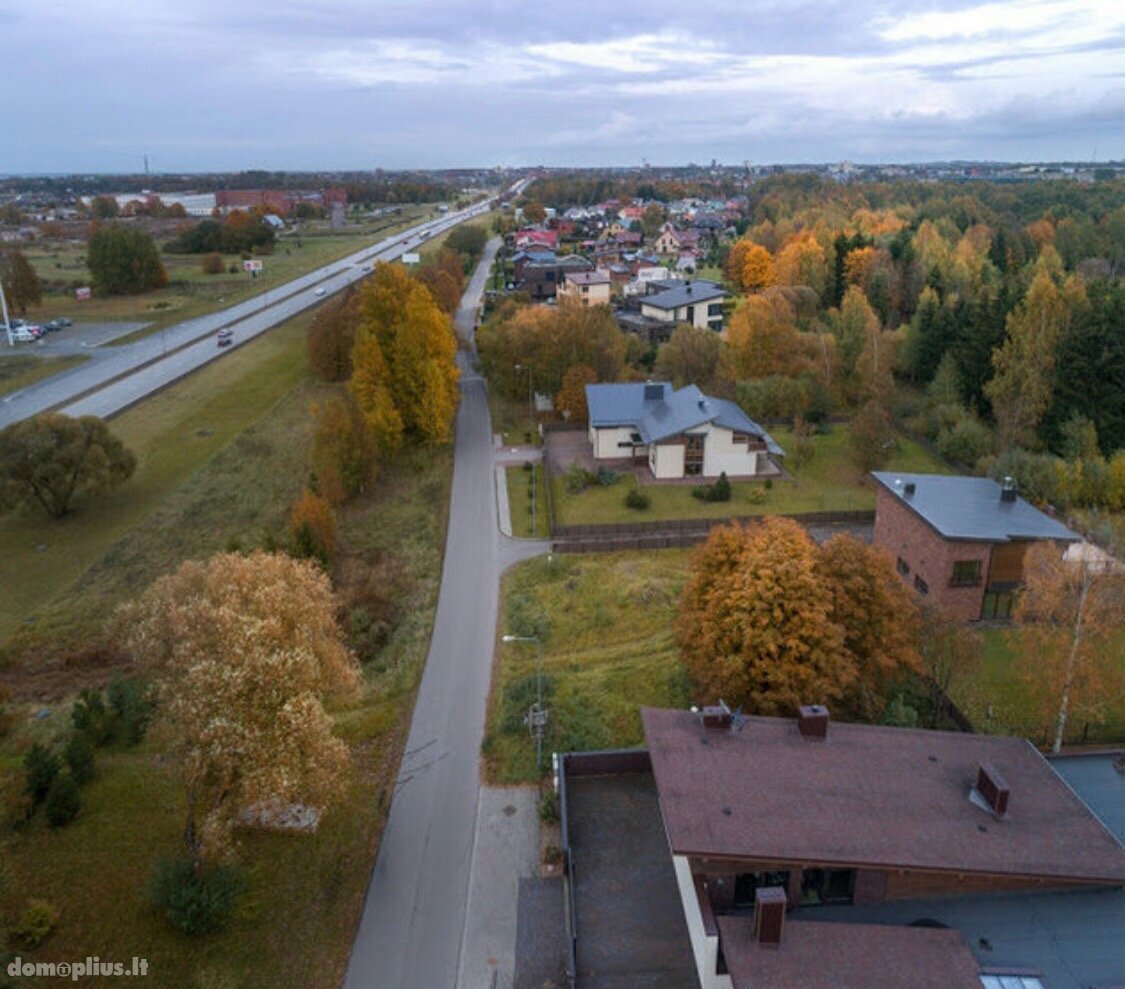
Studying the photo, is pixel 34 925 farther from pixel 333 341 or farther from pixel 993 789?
pixel 333 341

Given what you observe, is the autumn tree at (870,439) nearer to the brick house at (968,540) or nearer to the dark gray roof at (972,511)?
the dark gray roof at (972,511)

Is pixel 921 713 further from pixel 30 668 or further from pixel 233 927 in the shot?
pixel 30 668

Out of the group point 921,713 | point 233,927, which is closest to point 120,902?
point 233,927

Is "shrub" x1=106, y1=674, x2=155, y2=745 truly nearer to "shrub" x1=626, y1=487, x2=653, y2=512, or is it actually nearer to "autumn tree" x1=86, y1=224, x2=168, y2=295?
"shrub" x1=626, y1=487, x2=653, y2=512

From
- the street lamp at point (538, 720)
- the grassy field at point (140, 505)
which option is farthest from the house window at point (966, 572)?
the grassy field at point (140, 505)

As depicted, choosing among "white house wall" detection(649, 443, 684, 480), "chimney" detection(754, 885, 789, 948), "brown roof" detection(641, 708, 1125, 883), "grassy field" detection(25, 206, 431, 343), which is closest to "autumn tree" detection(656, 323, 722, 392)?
"white house wall" detection(649, 443, 684, 480)

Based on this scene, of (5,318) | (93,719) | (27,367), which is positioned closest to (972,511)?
(93,719)

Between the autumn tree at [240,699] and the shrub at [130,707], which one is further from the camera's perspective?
the shrub at [130,707]
